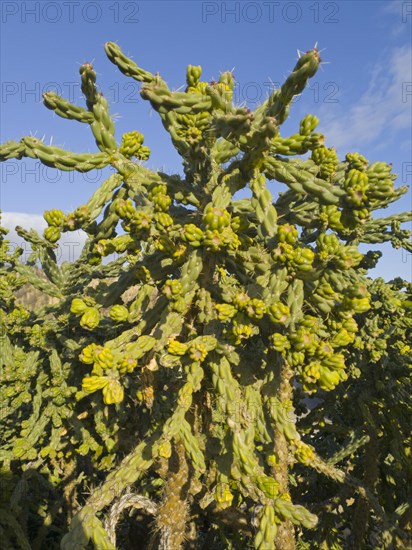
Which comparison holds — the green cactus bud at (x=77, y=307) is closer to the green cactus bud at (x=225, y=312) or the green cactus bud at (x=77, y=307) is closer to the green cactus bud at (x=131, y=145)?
the green cactus bud at (x=225, y=312)

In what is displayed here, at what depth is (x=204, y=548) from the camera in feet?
22.7

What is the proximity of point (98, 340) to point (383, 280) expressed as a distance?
448 centimetres

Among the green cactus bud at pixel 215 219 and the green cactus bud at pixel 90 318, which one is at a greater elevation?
the green cactus bud at pixel 215 219

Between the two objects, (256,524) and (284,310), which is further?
(256,524)

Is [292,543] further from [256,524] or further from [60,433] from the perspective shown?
[60,433]

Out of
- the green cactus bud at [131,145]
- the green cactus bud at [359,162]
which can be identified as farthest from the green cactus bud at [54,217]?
the green cactus bud at [359,162]

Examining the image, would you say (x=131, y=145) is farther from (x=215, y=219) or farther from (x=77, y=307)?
(x=77, y=307)

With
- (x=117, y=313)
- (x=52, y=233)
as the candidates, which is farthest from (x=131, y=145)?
(x=117, y=313)

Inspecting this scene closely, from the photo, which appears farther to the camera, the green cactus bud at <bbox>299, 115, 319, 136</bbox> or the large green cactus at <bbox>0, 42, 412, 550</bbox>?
the green cactus bud at <bbox>299, 115, 319, 136</bbox>

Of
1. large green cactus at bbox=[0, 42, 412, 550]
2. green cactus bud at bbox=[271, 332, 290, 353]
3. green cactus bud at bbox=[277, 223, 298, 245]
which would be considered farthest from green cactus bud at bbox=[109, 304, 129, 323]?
green cactus bud at bbox=[277, 223, 298, 245]

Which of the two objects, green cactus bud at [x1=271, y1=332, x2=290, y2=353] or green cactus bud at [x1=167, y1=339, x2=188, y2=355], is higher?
green cactus bud at [x1=271, y1=332, x2=290, y2=353]

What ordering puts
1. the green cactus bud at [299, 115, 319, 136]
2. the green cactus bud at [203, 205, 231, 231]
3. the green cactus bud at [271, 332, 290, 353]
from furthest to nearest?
the green cactus bud at [299, 115, 319, 136], the green cactus bud at [203, 205, 231, 231], the green cactus bud at [271, 332, 290, 353]

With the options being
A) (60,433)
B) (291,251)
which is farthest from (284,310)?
(60,433)

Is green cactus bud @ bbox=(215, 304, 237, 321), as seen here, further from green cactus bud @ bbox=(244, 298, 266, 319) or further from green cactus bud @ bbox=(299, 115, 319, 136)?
green cactus bud @ bbox=(299, 115, 319, 136)
